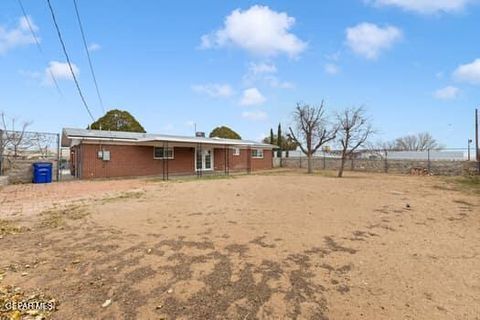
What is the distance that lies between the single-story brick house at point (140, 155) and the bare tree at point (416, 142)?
3480 centimetres

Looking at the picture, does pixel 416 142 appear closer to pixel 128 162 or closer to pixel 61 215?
pixel 128 162

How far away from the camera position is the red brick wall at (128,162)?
49.5 ft

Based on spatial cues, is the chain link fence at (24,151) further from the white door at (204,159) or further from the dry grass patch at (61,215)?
the white door at (204,159)

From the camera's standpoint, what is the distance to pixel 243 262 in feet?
12.0

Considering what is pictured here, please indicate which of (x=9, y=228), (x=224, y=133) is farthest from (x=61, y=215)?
(x=224, y=133)

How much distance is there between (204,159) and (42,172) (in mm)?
10754

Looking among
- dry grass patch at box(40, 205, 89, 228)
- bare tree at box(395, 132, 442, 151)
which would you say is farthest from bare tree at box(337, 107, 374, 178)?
bare tree at box(395, 132, 442, 151)

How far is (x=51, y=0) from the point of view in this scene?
6086 mm

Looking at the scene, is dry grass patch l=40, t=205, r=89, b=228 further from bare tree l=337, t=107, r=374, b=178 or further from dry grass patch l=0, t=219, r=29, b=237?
bare tree l=337, t=107, r=374, b=178

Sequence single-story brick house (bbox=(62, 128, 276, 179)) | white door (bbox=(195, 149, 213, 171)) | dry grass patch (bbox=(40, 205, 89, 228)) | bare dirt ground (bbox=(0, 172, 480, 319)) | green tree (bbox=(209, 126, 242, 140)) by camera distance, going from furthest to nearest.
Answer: green tree (bbox=(209, 126, 242, 140)) < white door (bbox=(195, 149, 213, 171)) < single-story brick house (bbox=(62, 128, 276, 179)) < dry grass patch (bbox=(40, 205, 89, 228)) < bare dirt ground (bbox=(0, 172, 480, 319))

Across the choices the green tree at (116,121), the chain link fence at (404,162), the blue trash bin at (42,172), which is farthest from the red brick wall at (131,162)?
the green tree at (116,121)

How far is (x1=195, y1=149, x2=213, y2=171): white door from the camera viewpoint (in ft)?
67.9

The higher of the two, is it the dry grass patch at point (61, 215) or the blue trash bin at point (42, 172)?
the blue trash bin at point (42, 172)

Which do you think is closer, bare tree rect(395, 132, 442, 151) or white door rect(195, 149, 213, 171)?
white door rect(195, 149, 213, 171)
